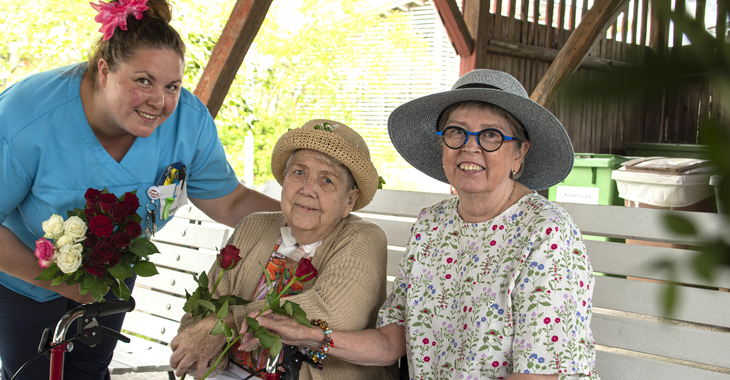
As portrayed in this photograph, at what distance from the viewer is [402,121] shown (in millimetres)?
2023

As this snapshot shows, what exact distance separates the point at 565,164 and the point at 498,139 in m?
0.28

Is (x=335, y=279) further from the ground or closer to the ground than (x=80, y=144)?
closer to the ground

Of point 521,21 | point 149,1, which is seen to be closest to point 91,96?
point 149,1

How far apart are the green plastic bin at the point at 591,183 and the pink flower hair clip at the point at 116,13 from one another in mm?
4413

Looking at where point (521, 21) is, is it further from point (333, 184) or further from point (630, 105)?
point (630, 105)

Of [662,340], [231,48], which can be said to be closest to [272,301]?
[662,340]

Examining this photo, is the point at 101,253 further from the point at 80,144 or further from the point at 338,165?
the point at 338,165

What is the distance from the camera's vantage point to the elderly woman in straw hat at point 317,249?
5.98ft

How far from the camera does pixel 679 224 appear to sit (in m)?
0.31

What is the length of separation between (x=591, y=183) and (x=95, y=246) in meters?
5.00

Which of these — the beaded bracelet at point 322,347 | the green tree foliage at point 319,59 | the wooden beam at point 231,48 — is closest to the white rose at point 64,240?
the beaded bracelet at point 322,347

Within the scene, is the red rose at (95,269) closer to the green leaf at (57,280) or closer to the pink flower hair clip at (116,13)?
the green leaf at (57,280)

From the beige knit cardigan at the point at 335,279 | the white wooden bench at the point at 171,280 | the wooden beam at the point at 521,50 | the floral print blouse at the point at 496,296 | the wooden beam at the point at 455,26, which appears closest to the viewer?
the floral print blouse at the point at 496,296

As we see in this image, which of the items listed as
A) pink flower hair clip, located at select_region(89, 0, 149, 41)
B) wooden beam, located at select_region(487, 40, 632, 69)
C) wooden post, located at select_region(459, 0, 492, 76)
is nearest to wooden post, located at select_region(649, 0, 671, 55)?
pink flower hair clip, located at select_region(89, 0, 149, 41)
